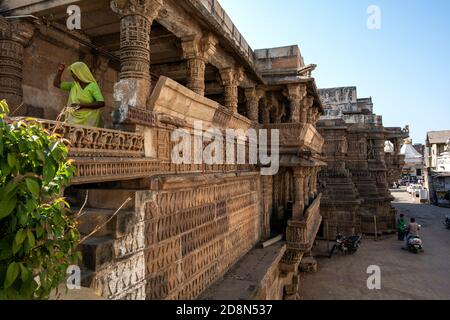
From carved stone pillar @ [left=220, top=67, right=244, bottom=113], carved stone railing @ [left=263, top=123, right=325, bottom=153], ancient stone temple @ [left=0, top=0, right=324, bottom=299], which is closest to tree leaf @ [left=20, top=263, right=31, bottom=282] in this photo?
ancient stone temple @ [left=0, top=0, right=324, bottom=299]

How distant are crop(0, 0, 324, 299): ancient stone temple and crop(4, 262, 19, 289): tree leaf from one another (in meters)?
1.18

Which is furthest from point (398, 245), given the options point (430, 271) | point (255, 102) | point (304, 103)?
point (255, 102)

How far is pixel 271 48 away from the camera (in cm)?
984

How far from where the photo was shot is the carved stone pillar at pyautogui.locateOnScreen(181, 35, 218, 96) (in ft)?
17.1

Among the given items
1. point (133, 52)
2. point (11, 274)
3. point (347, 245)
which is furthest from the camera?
point (347, 245)

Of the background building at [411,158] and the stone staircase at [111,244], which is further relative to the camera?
the background building at [411,158]

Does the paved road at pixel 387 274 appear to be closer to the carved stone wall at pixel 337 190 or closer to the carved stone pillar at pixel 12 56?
the carved stone wall at pixel 337 190

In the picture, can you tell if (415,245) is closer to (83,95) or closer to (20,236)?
(83,95)

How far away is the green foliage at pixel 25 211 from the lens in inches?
54.3

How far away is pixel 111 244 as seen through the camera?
2.83 m

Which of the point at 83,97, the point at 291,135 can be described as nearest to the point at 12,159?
the point at 83,97

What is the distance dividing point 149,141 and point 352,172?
2083 centimetres

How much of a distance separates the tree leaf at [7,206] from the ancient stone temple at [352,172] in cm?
1836

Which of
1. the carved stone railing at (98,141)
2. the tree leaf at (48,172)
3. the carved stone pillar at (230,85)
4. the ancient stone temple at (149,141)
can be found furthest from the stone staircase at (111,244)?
the carved stone pillar at (230,85)
